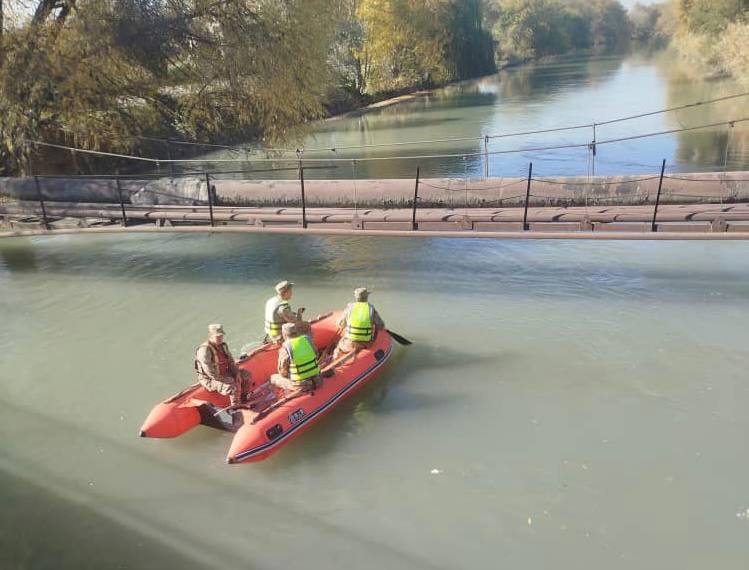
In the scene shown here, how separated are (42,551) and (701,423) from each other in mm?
7893

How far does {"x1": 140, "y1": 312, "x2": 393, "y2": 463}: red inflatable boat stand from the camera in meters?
7.76

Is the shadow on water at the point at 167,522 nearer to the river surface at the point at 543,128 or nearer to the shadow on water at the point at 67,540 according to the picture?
the shadow on water at the point at 67,540

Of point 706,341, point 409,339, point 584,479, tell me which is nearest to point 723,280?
point 706,341

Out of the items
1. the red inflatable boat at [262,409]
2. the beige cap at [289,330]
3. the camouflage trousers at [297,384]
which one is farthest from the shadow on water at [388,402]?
the beige cap at [289,330]

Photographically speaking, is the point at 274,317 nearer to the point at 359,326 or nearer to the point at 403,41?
the point at 359,326

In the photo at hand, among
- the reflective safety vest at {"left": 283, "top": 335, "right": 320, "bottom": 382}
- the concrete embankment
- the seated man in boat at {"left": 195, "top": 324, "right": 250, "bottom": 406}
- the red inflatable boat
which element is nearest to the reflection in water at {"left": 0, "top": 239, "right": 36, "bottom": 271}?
the concrete embankment

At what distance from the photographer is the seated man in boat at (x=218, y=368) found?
27.5 feet

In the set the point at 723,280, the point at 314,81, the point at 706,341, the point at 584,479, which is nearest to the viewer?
the point at 584,479

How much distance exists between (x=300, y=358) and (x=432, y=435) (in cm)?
200

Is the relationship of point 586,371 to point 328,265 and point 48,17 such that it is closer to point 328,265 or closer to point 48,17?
point 328,265

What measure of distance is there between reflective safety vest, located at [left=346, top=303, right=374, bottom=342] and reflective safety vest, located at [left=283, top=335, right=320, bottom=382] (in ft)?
3.99

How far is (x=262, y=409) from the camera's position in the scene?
8484 mm

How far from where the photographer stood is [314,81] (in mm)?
19875

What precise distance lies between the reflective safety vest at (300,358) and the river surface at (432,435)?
2.55 feet
